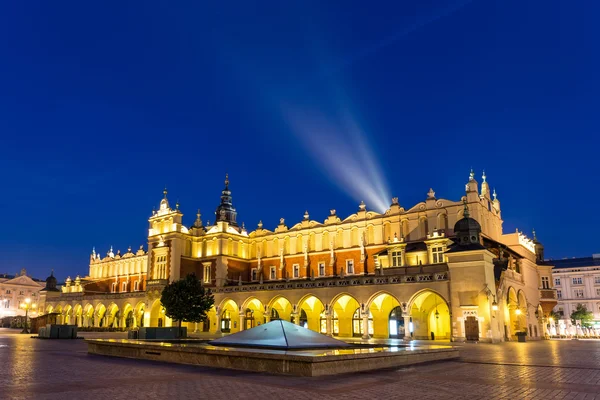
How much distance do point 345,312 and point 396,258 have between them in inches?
321

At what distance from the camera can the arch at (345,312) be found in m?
47.3

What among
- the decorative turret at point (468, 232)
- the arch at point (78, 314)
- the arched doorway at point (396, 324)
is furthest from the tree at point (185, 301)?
Result: the arch at point (78, 314)

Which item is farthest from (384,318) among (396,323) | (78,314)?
(78,314)

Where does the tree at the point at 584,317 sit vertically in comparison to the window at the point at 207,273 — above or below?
below

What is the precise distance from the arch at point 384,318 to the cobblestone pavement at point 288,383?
28669 mm

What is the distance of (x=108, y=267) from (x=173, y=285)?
4533cm

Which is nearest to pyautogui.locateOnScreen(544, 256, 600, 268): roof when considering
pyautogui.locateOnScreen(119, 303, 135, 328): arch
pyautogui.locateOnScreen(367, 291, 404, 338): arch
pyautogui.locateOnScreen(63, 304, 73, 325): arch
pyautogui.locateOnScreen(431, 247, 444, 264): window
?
pyautogui.locateOnScreen(431, 247, 444, 264): window

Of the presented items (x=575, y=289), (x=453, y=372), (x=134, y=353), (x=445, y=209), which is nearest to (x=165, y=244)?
(x=445, y=209)

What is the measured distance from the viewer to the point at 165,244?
219ft

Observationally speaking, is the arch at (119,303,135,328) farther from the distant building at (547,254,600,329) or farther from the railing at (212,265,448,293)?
the distant building at (547,254,600,329)

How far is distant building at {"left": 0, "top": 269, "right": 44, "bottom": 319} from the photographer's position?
365 ft

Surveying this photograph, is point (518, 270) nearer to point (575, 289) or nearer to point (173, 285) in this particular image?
point (173, 285)

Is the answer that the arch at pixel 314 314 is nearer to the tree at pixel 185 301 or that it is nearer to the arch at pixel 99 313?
the tree at pixel 185 301

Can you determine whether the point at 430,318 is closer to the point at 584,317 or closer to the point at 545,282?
the point at 545,282
